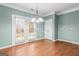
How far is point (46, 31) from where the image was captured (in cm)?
745

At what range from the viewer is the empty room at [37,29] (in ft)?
12.5

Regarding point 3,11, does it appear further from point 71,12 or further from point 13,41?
point 71,12

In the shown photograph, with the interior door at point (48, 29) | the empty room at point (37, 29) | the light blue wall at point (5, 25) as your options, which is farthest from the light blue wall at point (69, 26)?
the light blue wall at point (5, 25)

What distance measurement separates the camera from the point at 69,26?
564 centimetres

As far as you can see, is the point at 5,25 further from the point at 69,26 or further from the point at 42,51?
the point at 69,26

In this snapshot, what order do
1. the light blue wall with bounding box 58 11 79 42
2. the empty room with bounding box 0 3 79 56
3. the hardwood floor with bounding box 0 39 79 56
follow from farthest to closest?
the light blue wall with bounding box 58 11 79 42
the empty room with bounding box 0 3 79 56
the hardwood floor with bounding box 0 39 79 56

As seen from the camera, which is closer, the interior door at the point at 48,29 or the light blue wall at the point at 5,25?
the light blue wall at the point at 5,25

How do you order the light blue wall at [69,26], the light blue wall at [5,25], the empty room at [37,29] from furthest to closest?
the light blue wall at [69,26], the light blue wall at [5,25], the empty room at [37,29]

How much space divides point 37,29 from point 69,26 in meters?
2.84

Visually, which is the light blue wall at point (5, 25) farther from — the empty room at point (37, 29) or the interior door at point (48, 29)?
the interior door at point (48, 29)

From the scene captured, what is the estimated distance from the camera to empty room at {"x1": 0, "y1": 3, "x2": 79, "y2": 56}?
3.81 metres

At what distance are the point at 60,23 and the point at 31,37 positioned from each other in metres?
2.85

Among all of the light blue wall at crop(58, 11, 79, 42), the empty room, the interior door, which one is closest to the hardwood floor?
the empty room

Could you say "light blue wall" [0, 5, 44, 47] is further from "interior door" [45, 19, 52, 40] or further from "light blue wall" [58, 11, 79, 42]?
"light blue wall" [58, 11, 79, 42]
